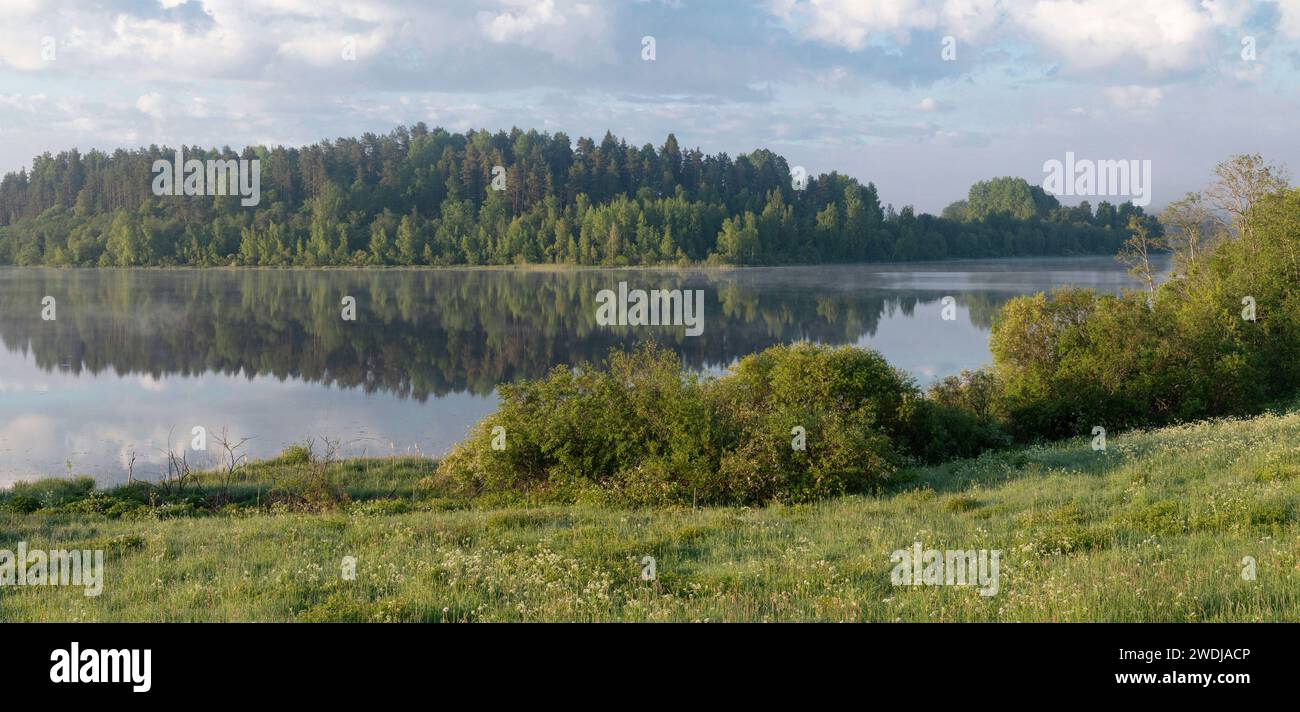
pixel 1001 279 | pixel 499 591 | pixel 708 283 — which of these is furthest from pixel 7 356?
pixel 1001 279

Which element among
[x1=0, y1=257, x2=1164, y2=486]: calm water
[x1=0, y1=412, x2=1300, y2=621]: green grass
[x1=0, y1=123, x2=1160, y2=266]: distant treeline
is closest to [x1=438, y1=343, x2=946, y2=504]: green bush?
[x1=0, y1=412, x2=1300, y2=621]: green grass

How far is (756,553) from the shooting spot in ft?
43.1

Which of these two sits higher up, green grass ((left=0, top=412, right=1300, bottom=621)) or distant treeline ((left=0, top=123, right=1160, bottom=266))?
distant treeline ((left=0, top=123, right=1160, bottom=266))

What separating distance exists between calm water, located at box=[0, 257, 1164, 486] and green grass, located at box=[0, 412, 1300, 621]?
1892 cm

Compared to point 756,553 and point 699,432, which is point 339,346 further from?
point 756,553

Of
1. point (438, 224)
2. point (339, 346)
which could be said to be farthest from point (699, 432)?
point (438, 224)

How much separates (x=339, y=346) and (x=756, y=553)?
5854 centimetres

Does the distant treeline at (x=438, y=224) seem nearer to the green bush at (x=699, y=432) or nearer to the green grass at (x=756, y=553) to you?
the green bush at (x=699, y=432)

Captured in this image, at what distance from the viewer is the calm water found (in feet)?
132

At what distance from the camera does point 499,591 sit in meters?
10.9

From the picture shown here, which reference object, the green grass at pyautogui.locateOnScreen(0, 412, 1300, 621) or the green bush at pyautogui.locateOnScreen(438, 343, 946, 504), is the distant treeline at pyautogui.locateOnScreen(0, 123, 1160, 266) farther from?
the green grass at pyautogui.locateOnScreen(0, 412, 1300, 621)

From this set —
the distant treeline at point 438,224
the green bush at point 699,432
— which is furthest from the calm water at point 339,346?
the distant treeline at point 438,224
